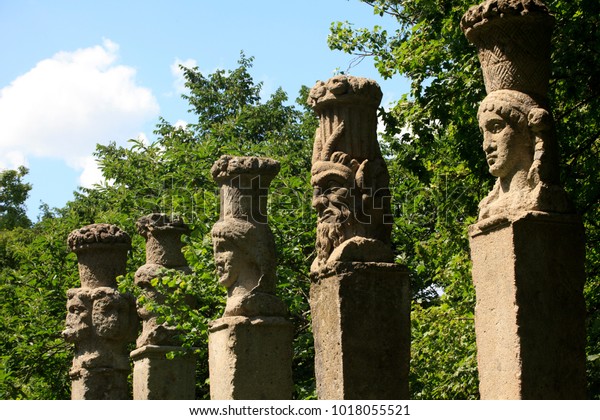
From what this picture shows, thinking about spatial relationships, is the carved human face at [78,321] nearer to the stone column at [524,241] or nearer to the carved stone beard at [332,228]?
the carved stone beard at [332,228]

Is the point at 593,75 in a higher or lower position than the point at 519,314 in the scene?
higher

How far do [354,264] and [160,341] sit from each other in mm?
6383

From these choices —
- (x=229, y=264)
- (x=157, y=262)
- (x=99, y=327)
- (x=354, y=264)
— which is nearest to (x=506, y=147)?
(x=354, y=264)

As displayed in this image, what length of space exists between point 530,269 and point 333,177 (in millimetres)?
2314

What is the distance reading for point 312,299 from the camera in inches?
349

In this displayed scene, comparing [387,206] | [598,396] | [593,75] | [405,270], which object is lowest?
[598,396]

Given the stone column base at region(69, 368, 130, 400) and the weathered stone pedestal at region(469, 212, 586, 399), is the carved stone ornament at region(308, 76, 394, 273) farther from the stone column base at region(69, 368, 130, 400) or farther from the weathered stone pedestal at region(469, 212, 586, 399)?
the stone column base at region(69, 368, 130, 400)

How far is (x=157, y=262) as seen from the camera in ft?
48.5

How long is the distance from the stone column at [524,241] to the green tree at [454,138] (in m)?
3.75

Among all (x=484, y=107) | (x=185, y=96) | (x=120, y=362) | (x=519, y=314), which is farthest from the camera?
Result: (x=185, y=96)

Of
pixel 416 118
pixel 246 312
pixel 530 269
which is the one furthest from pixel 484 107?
pixel 416 118

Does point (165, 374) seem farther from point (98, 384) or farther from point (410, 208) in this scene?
point (410, 208)

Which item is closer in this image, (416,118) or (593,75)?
(593,75)

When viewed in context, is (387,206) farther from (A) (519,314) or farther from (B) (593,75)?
(B) (593,75)
